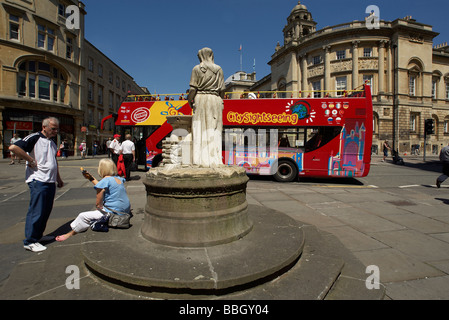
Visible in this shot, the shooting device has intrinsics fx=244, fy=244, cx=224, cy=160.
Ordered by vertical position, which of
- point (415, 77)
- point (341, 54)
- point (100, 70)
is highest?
point (341, 54)

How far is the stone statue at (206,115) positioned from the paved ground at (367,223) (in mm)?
2157

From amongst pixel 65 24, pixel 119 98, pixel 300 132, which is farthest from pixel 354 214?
pixel 119 98

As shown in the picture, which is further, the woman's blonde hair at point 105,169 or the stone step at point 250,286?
the woman's blonde hair at point 105,169

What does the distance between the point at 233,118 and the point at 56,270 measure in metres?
8.60

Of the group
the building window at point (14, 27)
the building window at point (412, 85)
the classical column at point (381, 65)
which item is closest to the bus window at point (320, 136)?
the classical column at point (381, 65)

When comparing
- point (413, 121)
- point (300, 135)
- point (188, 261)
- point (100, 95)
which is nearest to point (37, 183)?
point (188, 261)

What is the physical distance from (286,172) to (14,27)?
26471 millimetres

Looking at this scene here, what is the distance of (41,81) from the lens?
23062 millimetres

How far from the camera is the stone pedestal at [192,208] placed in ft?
9.38

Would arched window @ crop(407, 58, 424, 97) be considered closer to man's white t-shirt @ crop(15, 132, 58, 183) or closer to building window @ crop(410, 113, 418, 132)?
building window @ crop(410, 113, 418, 132)

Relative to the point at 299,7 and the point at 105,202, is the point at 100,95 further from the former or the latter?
the point at 105,202

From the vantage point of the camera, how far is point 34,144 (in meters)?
3.24

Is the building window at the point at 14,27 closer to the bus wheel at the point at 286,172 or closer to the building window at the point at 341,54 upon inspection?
the bus wheel at the point at 286,172
